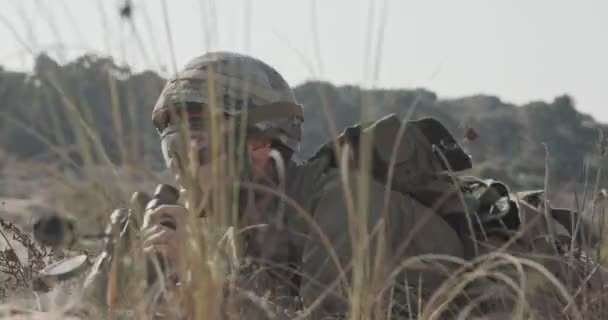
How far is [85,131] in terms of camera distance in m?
2.44

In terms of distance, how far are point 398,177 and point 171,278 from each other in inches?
36.3

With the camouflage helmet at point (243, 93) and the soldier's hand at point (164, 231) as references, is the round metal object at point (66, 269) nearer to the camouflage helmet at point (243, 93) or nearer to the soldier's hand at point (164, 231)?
the soldier's hand at point (164, 231)

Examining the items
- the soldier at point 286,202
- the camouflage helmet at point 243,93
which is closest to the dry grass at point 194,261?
the soldier at point 286,202

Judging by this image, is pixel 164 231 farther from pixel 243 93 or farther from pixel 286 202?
pixel 243 93

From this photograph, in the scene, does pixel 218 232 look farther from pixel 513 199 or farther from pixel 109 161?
pixel 513 199

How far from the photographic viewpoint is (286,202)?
3203mm

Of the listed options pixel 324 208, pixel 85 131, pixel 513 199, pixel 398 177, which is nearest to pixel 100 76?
pixel 85 131

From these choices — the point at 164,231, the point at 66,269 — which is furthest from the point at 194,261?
the point at 164,231

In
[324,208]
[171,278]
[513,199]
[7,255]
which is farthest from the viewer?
[7,255]

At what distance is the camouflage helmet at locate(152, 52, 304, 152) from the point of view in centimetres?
328

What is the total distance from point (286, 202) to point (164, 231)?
515 millimetres

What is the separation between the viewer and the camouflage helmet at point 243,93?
3.28 metres

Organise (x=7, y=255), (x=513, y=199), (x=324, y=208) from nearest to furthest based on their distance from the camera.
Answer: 1. (x=324, y=208)
2. (x=513, y=199)
3. (x=7, y=255)

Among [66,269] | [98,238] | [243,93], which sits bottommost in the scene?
[66,269]
